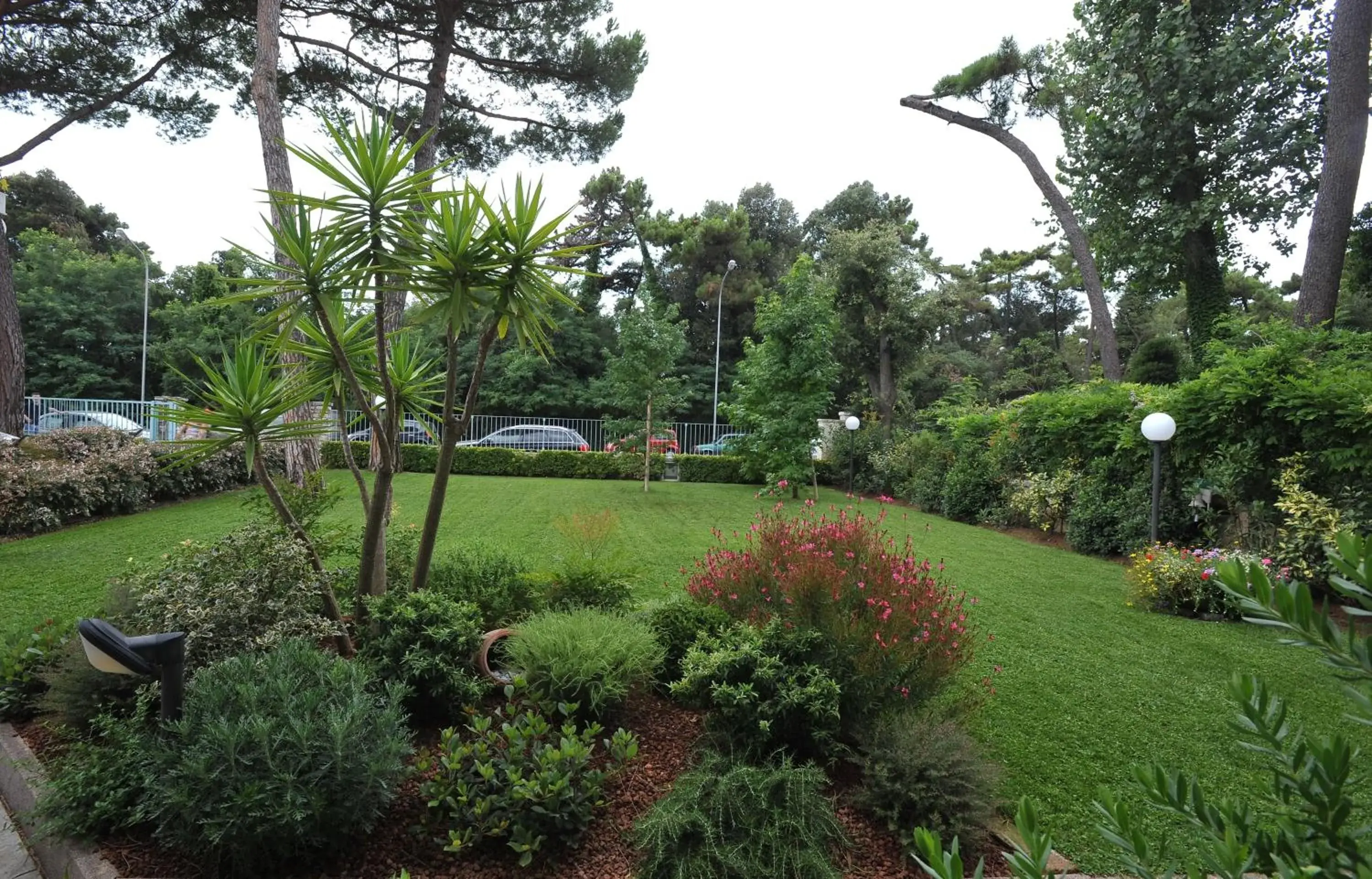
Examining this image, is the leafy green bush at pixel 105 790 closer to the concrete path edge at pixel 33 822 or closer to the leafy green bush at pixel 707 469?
the concrete path edge at pixel 33 822

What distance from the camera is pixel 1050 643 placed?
541 cm

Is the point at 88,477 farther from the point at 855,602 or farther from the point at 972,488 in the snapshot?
the point at 972,488

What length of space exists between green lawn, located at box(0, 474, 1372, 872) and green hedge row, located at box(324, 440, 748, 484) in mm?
7601

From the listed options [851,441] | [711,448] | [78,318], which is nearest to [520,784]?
[851,441]

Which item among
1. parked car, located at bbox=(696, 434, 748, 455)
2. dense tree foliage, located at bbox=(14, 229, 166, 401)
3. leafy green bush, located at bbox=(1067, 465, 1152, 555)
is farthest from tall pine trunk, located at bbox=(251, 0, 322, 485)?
dense tree foliage, located at bbox=(14, 229, 166, 401)

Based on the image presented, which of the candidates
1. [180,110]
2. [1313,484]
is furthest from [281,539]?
[180,110]

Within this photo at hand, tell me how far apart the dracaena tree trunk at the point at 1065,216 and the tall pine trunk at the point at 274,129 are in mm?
13677

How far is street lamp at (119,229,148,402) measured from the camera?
2277 cm

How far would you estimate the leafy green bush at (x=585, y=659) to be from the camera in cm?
312

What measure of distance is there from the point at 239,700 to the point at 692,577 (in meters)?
2.61

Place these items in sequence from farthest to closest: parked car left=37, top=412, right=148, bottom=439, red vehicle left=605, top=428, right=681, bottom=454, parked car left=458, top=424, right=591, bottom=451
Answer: parked car left=458, top=424, right=591, bottom=451 < parked car left=37, top=412, right=148, bottom=439 < red vehicle left=605, top=428, right=681, bottom=454

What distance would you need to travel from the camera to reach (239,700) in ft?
8.51

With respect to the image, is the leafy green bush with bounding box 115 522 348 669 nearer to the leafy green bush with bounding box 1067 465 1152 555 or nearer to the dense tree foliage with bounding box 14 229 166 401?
the leafy green bush with bounding box 1067 465 1152 555

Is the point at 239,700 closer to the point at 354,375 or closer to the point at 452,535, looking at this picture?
the point at 354,375
